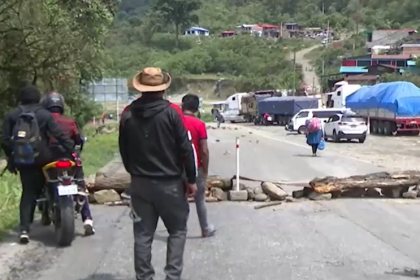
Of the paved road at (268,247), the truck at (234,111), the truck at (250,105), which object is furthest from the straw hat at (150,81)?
the truck at (234,111)

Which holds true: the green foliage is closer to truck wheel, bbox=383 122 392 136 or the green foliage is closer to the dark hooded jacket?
the dark hooded jacket

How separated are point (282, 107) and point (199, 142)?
196ft

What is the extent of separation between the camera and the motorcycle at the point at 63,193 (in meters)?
9.62

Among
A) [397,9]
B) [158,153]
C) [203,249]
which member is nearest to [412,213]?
[203,249]

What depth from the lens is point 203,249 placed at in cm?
969

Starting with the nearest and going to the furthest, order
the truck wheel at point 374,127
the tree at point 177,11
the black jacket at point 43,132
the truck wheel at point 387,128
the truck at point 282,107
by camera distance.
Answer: the black jacket at point 43,132 → the truck wheel at point 387,128 → the truck wheel at point 374,127 → the truck at point 282,107 → the tree at point 177,11

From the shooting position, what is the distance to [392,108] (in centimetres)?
4812

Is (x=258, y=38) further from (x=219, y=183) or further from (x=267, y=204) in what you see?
(x=267, y=204)

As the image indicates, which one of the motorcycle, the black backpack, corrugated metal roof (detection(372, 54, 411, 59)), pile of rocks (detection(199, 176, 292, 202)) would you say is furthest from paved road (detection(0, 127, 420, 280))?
corrugated metal roof (detection(372, 54, 411, 59))

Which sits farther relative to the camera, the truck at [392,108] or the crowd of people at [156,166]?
the truck at [392,108]

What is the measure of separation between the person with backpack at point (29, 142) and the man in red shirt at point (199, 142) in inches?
59.3

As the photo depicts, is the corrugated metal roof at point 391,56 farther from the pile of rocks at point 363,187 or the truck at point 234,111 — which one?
the pile of rocks at point 363,187

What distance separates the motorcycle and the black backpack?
0.28 m

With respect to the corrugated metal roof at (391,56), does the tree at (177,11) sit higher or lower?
higher
